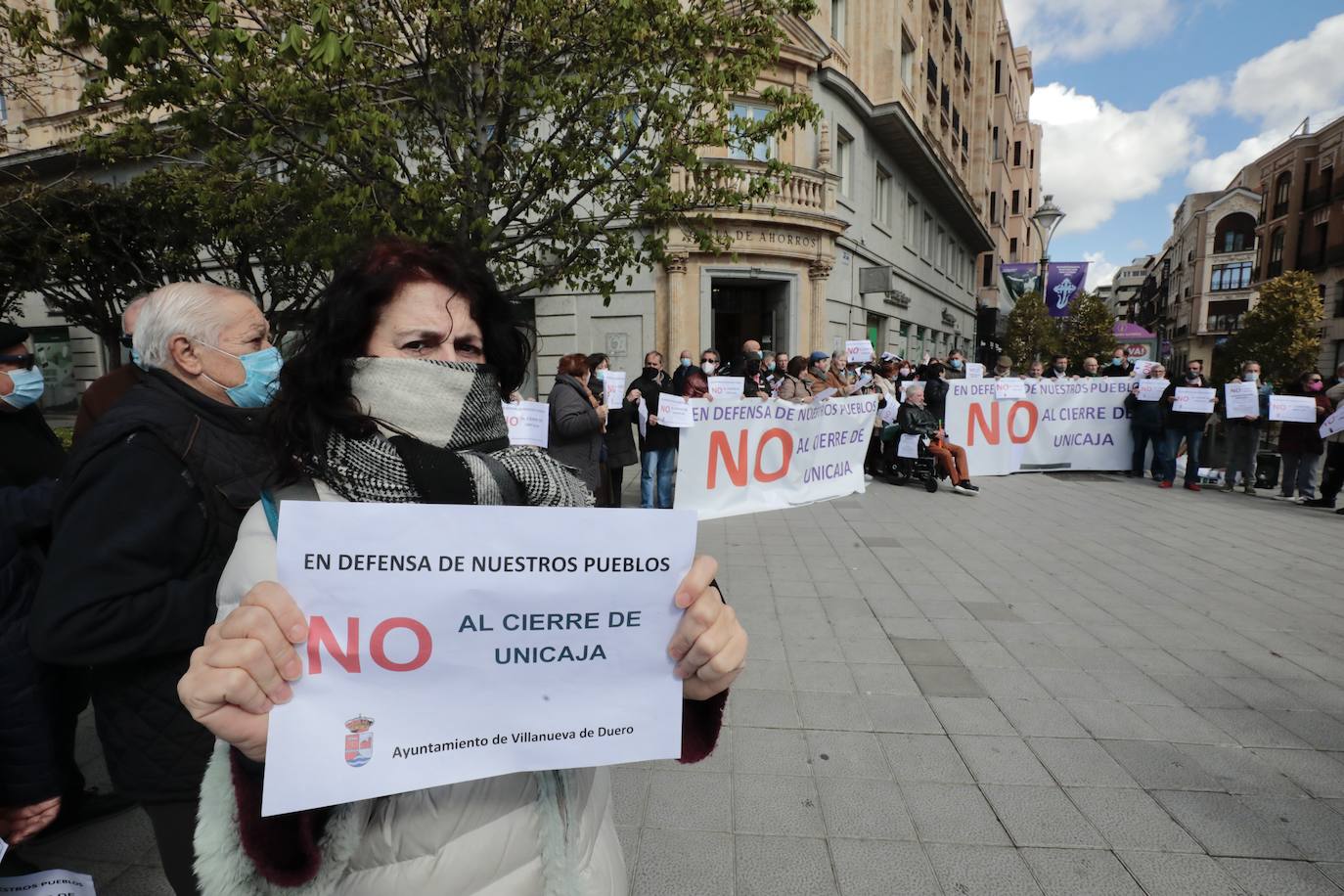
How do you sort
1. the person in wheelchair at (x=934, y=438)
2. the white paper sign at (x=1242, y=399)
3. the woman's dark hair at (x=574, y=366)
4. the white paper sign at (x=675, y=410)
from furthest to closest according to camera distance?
the person in wheelchair at (x=934, y=438), the white paper sign at (x=1242, y=399), the white paper sign at (x=675, y=410), the woman's dark hair at (x=574, y=366)

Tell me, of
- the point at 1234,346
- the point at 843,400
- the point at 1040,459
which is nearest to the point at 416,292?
the point at 843,400

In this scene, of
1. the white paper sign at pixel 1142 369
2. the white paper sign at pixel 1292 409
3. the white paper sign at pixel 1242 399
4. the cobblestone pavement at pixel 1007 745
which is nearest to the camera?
the cobblestone pavement at pixel 1007 745

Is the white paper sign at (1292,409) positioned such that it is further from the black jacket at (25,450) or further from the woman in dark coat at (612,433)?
the black jacket at (25,450)

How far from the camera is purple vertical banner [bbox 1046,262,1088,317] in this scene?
21172 millimetres

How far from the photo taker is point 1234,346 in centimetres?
3562

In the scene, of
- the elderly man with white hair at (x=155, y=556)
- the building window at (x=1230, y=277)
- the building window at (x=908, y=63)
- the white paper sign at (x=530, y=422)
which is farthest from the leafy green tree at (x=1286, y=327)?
the building window at (x=1230, y=277)

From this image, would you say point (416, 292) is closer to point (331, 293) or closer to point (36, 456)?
point (331, 293)

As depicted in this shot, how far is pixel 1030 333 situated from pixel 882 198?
16.7 m

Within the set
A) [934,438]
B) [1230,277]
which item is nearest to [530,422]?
[934,438]

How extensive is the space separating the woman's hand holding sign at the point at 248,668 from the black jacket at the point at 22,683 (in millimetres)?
1644

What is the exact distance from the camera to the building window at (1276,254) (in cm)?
4941

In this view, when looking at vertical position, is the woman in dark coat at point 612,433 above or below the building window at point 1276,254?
below

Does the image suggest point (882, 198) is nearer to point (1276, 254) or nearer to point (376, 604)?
point (376, 604)

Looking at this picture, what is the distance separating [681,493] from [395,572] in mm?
7201
